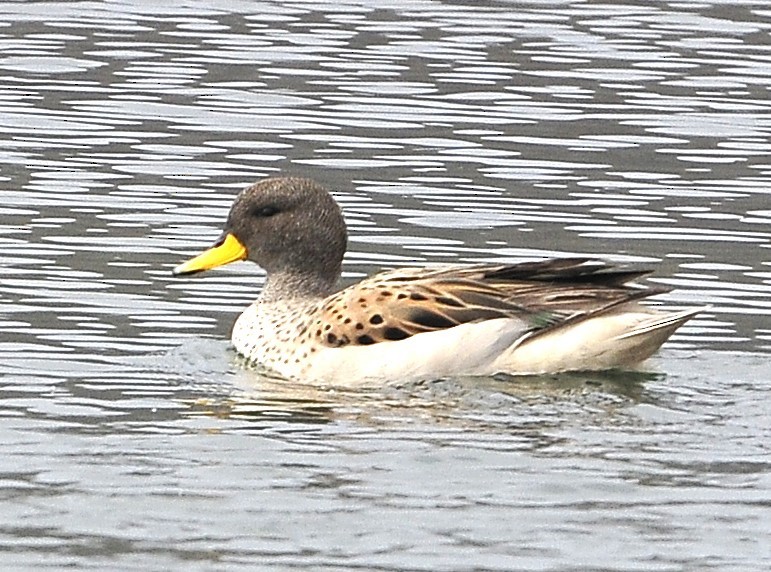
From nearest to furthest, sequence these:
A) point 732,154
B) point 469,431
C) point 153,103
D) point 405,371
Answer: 1. point 469,431
2. point 405,371
3. point 732,154
4. point 153,103

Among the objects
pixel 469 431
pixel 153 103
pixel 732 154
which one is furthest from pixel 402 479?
pixel 153 103

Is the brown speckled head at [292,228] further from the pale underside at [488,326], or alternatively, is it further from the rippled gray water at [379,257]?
the pale underside at [488,326]

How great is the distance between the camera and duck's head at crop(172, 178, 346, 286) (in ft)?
45.6

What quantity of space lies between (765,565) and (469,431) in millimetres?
2467

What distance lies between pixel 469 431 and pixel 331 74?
33.9ft

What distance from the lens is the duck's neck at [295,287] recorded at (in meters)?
13.9

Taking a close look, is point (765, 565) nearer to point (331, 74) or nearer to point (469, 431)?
point (469, 431)

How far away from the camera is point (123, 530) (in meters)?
9.78

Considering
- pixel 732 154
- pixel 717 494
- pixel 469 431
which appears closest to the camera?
pixel 717 494

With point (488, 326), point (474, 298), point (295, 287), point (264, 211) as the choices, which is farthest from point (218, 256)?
point (488, 326)

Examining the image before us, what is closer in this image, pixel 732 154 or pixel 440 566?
pixel 440 566

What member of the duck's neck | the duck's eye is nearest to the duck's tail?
the duck's neck

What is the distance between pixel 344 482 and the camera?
1050 centimetres

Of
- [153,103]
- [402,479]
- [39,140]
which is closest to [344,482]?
[402,479]
